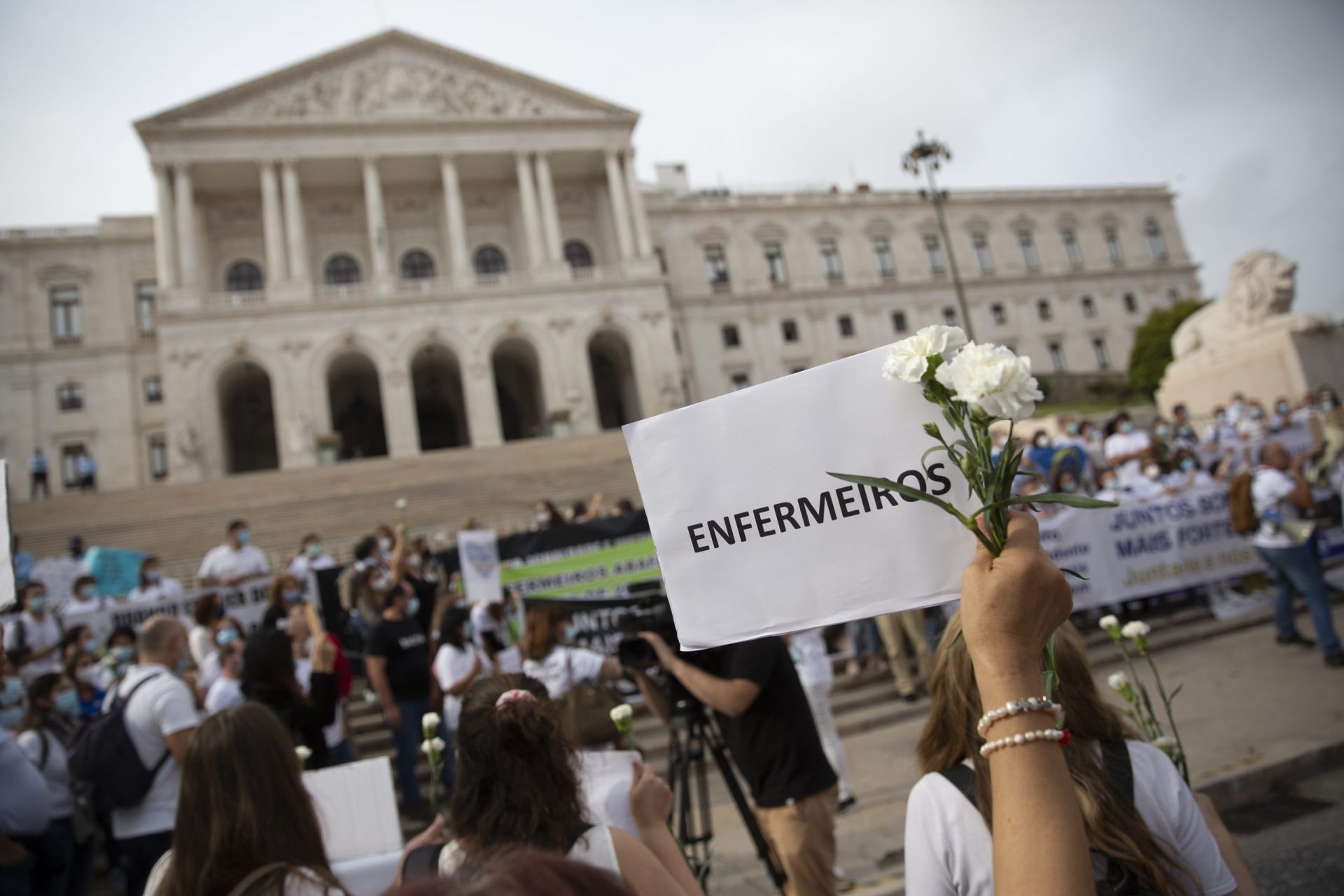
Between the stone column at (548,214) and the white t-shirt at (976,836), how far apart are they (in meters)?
35.1

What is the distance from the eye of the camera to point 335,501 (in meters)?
21.4

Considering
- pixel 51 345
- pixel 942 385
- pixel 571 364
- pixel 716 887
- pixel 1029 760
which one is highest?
pixel 51 345

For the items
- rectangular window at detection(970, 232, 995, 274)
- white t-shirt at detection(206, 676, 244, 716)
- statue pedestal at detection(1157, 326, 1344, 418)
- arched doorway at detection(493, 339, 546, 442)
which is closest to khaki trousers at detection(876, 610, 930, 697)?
white t-shirt at detection(206, 676, 244, 716)

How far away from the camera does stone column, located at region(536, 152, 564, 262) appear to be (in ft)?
117

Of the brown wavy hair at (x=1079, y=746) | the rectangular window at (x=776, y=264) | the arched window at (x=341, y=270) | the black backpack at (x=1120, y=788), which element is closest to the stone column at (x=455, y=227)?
the arched window at (x=341, y=270)

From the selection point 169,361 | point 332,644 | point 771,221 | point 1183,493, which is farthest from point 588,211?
point 332,644

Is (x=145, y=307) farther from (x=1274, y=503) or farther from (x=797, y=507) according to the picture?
(x=797, y=507)

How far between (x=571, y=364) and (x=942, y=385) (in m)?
32.9

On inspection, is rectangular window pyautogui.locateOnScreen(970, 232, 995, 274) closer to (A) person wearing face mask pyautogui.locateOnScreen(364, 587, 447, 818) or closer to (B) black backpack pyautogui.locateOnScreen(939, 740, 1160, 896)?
(A) person wearing face mask pyautogui.locateOnScreen(364, 587, 447, 818)

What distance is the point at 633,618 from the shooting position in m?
3.52

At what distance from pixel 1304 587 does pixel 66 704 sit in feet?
32.8

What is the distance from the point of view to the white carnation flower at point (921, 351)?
1.41 meters

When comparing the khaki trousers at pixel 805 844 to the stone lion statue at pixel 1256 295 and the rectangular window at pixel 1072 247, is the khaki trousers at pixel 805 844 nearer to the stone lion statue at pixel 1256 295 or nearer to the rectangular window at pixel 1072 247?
the stone lion statue at pixel 1256 295

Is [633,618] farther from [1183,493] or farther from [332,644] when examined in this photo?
[1183,493]
